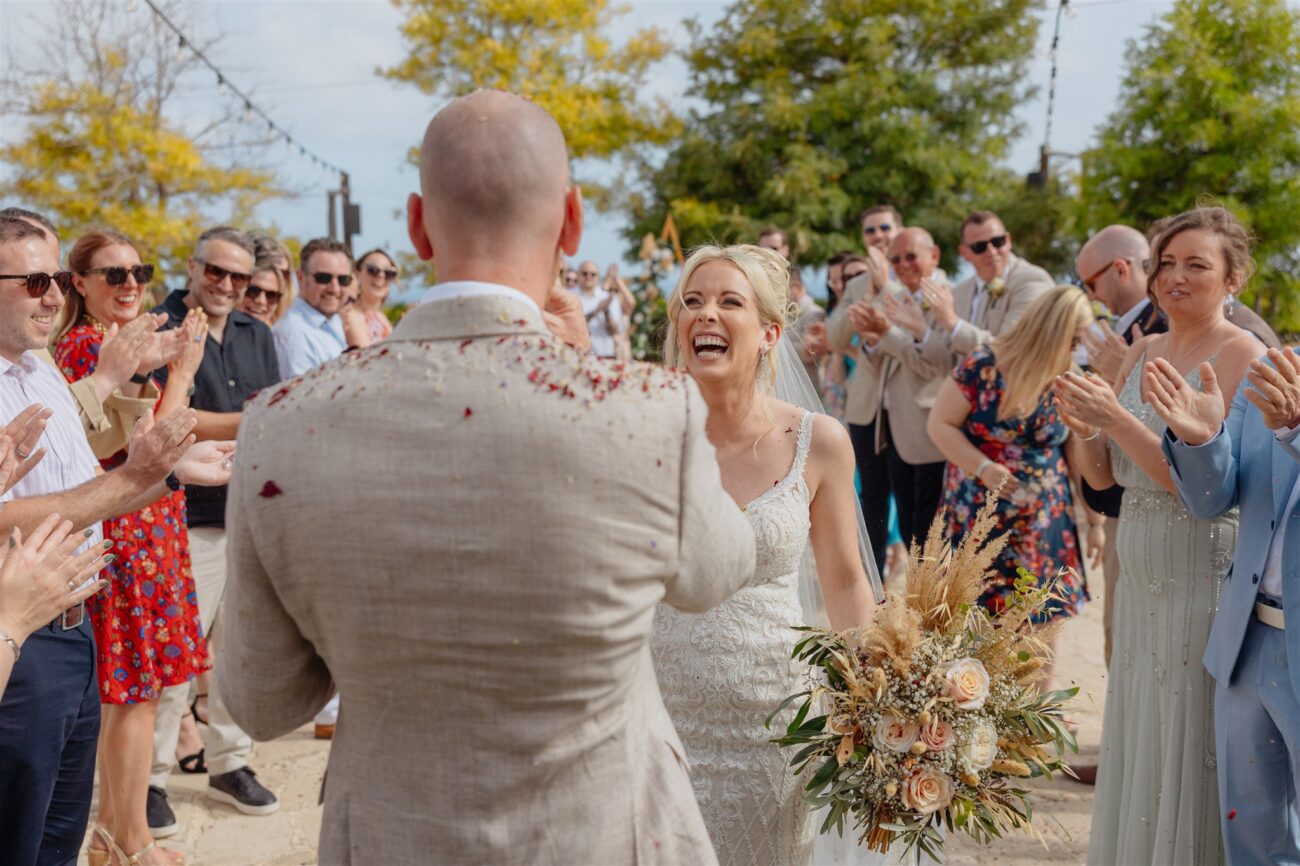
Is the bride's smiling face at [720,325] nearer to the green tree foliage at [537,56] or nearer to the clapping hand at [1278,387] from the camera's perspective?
the clapping hand at [1278,387]

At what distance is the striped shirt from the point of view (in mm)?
3084

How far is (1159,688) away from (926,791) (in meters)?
1.68

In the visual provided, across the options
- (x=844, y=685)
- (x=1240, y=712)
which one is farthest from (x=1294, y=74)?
(x=844, y=685)

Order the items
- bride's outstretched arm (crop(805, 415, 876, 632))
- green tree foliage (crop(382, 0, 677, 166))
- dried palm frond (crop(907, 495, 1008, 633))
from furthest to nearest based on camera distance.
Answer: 1. green tree foliage (crop(382, 0, 677, 166))
2. bride's outstretched arm (crop(805, 415, 876, 632))
3. dried palm frond (crop(907, 495, 1008, 633))

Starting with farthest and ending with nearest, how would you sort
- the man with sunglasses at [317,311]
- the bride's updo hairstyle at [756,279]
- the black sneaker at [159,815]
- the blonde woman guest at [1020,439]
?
the man with sunglasses at [317,311] → the blonde woman guest at [1020,439] → the black sneaker at [159,815] → the bride's updo hairstyle at [756,279]

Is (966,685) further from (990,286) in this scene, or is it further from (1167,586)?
(990,286)

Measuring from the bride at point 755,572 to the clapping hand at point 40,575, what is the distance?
146 centimetres

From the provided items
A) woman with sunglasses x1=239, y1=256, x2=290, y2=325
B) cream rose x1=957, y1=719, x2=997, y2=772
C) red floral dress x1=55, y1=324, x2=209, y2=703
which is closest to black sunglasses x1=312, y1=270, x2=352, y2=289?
woman with sunglasses x1=239, y1=256, x2=290, y2=325

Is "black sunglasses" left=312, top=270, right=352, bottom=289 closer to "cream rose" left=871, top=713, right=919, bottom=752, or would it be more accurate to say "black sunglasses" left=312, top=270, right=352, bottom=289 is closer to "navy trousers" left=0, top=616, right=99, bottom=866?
"navy trousers" left=0, top=616, right=99, bottom=866

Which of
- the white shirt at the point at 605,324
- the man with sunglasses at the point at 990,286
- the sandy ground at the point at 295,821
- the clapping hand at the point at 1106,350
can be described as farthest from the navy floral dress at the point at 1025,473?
the white shirt at the point at 605,324

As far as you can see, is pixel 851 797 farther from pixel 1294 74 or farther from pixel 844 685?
pixel 1294 74

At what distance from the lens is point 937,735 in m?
2.43

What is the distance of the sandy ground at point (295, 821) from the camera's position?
14.9 feet

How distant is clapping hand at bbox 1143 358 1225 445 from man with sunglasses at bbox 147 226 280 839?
3808 mm
